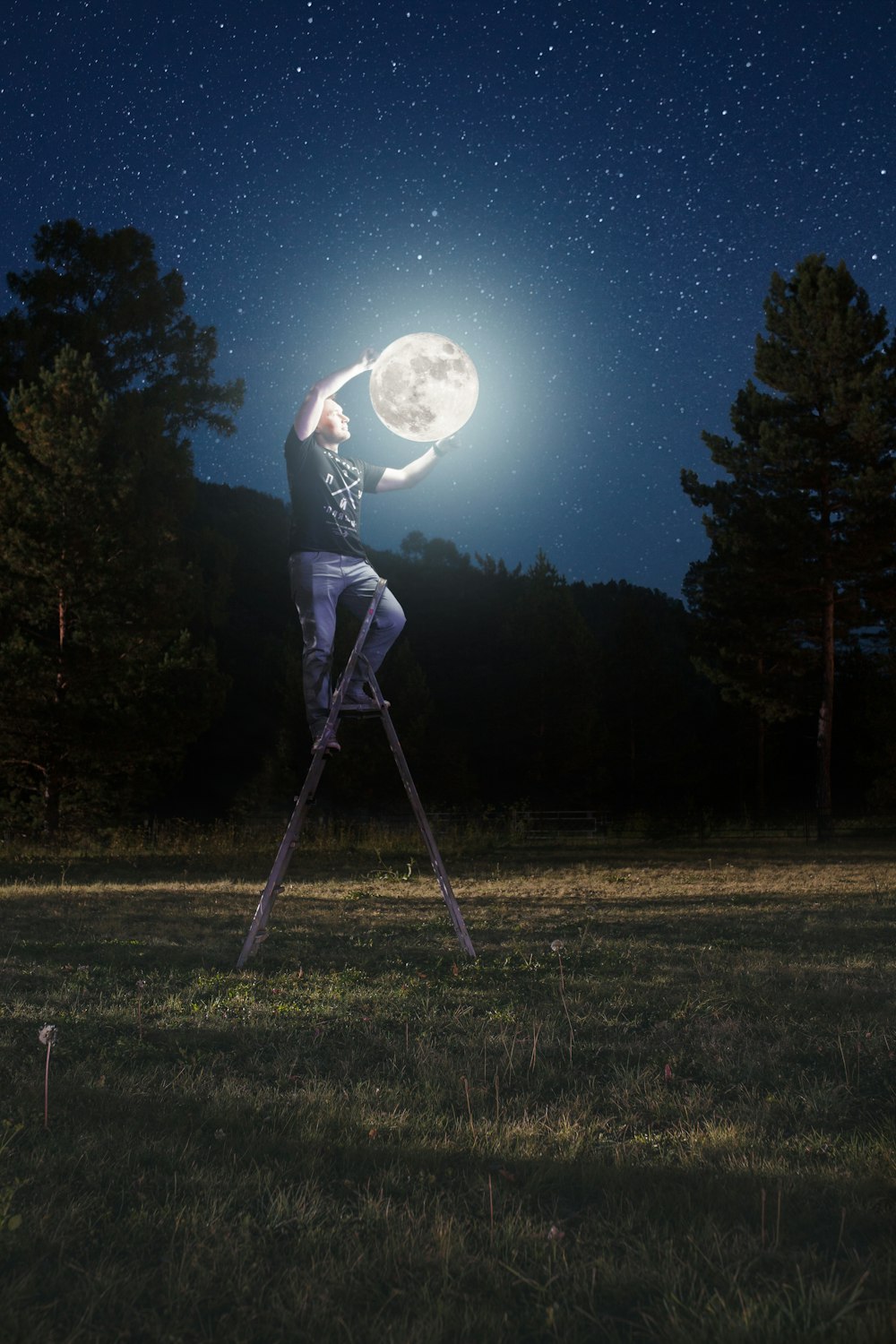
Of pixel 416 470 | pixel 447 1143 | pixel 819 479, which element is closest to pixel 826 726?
pixel 819 479

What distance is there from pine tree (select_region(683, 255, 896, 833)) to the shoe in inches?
879

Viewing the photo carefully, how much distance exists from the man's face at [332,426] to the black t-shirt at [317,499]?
0.31 feet

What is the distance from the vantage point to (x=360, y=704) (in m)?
7.07

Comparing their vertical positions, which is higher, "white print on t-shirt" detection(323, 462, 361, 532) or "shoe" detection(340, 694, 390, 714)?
"white print on t-shirt" detection(323, 462, 361, 532)

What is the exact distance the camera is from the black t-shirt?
280 inches

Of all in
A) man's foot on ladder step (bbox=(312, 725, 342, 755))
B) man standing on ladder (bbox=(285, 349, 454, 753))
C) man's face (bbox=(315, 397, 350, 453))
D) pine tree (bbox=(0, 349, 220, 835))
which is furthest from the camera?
pine tree (bbox=(0, 349, 220, 835))

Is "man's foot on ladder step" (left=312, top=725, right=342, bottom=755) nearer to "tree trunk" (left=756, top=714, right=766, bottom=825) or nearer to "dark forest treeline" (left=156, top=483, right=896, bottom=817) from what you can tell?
"dark forest treeline" (left=156, top=483, right=896, bottom=817)

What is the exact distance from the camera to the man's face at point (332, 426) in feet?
23.7

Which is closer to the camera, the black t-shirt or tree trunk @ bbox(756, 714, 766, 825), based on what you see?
the black t-shirt

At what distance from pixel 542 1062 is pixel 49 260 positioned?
81.0 feet

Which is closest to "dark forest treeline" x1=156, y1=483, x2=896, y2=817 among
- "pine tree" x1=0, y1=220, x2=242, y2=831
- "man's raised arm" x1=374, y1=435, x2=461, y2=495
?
"pine tree" x1=0, y1=220, x2=242, y2=831

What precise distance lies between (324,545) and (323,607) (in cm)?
45

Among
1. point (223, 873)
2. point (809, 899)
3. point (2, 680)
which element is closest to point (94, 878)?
point (223, 873)

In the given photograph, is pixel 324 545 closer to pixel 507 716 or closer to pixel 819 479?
pixel 819 479
